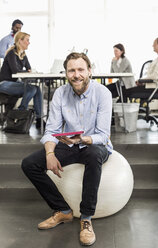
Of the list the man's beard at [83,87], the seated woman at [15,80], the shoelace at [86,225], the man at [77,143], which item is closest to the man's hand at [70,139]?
the man at [77,143]

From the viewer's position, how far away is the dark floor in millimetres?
1803

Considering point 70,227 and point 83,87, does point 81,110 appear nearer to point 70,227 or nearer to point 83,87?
point 83,87

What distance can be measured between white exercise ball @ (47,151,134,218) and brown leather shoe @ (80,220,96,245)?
0.54 feet

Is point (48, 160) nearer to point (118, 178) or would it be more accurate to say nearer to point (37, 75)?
point (118, 178)

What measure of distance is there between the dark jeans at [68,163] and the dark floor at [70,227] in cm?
16

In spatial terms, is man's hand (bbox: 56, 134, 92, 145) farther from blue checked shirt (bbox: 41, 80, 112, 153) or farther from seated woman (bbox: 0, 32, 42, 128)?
seated woman (bbox: 0, 32, 42, 128)

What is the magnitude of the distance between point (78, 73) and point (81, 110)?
24 cm

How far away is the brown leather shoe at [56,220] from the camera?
2.00 metres

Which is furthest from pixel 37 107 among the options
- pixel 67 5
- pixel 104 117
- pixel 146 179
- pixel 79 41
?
pixel 67 5

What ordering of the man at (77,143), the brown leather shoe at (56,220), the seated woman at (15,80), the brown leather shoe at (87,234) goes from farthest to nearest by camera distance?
the seated woman at (15,80) < the brown leather shoe at (56,220) < the man at (77,143) < the brown leather shoe at (87,234)

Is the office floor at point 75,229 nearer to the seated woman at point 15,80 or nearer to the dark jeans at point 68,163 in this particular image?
the dark jeans at point 68,163

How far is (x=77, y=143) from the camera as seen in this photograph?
75.7 inches

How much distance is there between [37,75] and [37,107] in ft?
2.26

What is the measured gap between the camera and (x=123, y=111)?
3.69 m
